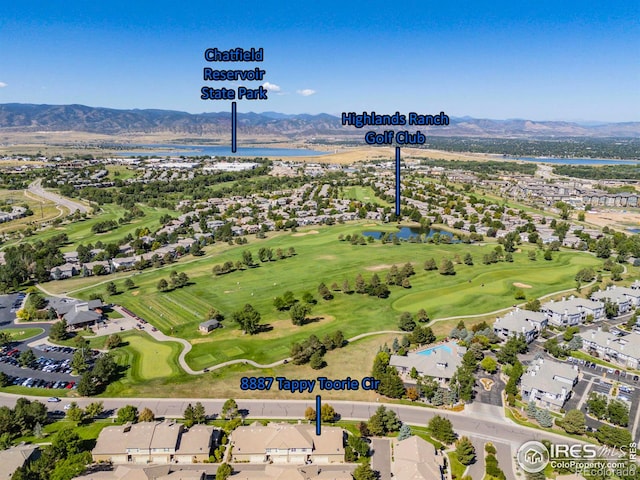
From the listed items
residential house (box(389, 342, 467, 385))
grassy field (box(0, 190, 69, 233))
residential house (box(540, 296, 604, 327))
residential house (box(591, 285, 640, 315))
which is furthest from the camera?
grassy field (box(0, 190, 69, 233))

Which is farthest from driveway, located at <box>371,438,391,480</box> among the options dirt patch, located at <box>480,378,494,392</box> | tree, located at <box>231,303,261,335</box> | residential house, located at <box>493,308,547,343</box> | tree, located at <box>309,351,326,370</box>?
residential house, located at <box>493,308,547,343</box>

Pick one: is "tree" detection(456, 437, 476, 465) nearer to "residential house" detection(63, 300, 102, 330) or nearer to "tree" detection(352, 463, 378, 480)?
"tree" detection(352, 463, 378, 480)

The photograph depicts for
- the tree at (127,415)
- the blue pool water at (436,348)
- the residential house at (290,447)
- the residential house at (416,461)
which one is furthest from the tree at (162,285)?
the residential house at (416,461)

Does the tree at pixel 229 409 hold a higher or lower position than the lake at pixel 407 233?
lower

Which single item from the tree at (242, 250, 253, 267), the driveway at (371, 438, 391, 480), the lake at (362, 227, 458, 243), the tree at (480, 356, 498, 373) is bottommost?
the driveway at (371, 438, 391, 480)

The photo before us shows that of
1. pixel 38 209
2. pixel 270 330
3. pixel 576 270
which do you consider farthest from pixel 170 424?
pixel 38 209

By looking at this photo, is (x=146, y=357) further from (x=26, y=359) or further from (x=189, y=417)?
(x=189, y=417)

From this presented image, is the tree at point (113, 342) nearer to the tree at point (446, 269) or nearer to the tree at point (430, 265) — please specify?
the tree at point (430, 265)
